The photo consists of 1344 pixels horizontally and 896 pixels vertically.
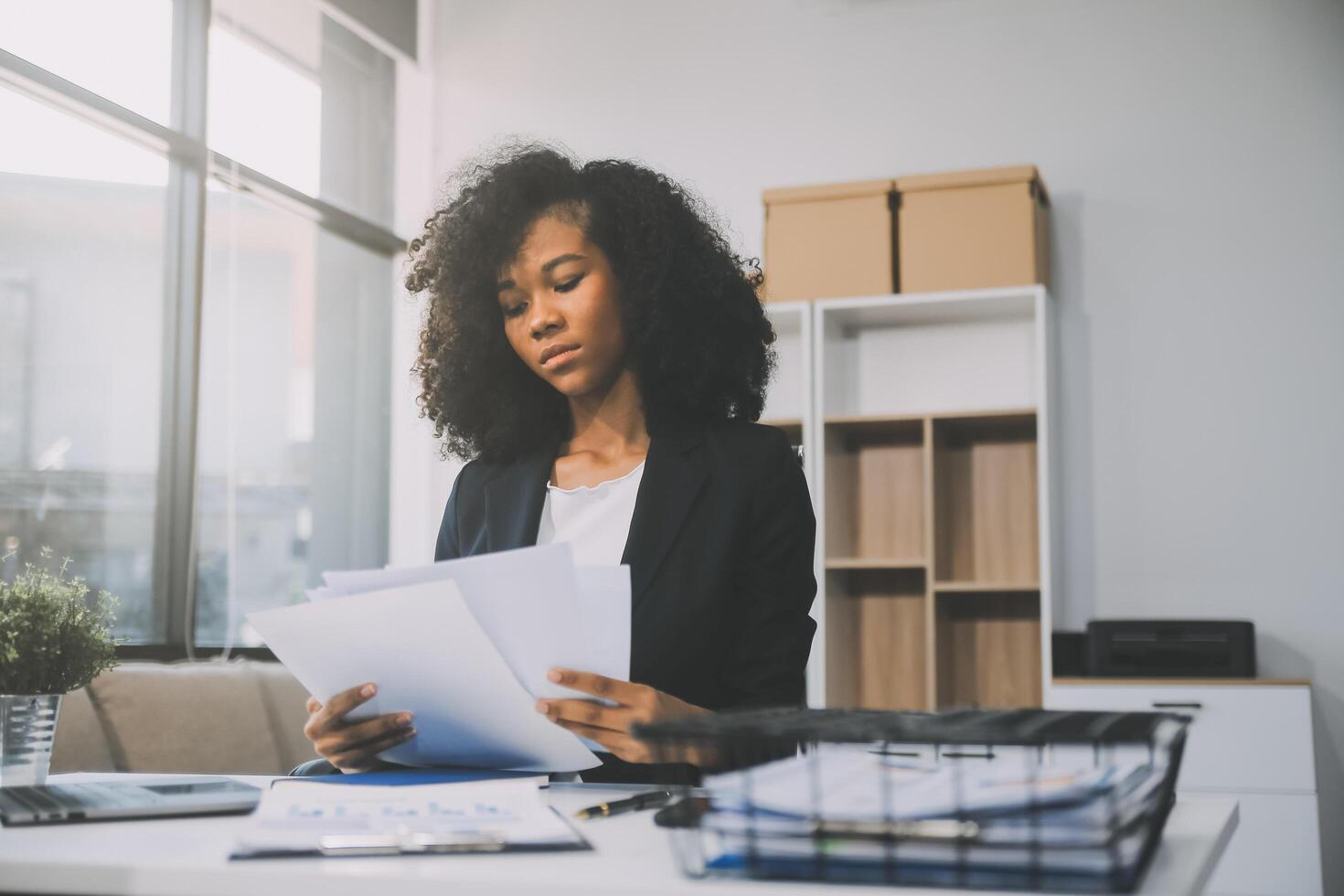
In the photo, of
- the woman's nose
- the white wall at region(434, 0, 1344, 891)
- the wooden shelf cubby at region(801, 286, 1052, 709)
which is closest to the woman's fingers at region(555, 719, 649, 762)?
the woman's nose

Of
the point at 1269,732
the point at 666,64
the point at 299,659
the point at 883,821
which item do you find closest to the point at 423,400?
the point at 299,659

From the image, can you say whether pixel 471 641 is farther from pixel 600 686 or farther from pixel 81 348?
pixel 81 348

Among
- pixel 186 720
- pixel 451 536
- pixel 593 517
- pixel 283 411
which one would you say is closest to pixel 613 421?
pixel 593 517

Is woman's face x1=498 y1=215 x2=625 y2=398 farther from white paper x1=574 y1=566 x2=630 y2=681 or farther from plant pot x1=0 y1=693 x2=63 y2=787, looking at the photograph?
plant pot x1=0 y1=693 x2=63 y2=787

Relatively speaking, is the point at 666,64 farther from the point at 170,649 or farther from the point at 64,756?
the point at 64,756

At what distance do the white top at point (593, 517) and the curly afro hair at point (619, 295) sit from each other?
0.10m

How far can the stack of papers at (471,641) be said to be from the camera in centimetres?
99

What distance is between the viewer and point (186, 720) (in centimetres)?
309

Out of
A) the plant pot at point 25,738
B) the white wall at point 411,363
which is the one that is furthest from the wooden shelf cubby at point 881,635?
the plant pot at point 25,738

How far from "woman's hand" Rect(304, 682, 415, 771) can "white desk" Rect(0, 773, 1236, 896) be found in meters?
0.21

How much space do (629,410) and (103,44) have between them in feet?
8.25

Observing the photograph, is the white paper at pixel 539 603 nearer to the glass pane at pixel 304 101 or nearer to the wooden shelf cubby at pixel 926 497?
the wooden shelf cubby at pixel 926 497

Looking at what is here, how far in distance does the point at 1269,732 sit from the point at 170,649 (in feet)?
9.63

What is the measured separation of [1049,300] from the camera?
3.90 m
